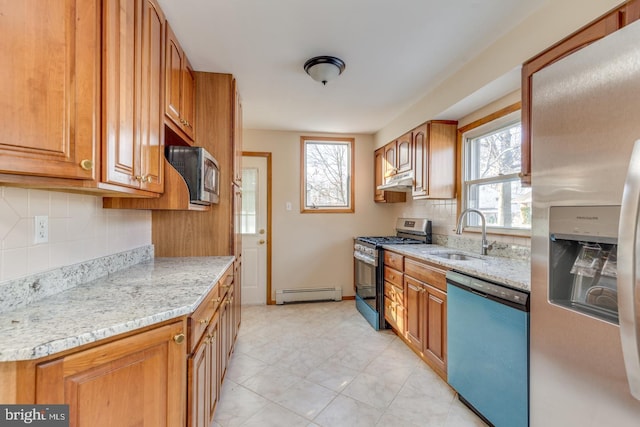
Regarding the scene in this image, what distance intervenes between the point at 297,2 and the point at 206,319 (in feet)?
5.63

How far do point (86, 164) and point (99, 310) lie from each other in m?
0.52

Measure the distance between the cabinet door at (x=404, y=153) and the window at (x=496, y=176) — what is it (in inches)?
20.7

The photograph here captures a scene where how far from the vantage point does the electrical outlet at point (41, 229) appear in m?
1.20

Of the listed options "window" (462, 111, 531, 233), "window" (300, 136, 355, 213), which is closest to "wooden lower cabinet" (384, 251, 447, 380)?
"window" (462, 111, 531, 233)

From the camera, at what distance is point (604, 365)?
95cm

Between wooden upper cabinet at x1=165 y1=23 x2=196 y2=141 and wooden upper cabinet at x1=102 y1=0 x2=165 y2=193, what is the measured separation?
0.33 ft

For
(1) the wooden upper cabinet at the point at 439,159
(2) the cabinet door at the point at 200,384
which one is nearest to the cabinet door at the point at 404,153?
(1) the wooden upper cabinet at the point at 439,159

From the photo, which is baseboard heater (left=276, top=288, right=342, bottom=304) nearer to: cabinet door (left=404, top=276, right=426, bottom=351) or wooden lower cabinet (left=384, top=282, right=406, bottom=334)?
wooden lower cabinet (left=384, top=282, right=406, bottom=334)

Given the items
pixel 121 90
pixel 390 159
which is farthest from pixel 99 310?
pixel 390 159

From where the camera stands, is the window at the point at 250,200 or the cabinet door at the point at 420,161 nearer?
the cabinet door at the point at 420,161

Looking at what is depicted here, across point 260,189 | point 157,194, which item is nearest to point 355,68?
point 157,194

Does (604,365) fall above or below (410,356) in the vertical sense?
above

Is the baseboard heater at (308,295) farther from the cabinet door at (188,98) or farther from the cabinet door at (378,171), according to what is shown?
the cabinet door at (188,98)

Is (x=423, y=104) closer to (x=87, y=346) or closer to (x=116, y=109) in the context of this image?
(x=116, y=109)
